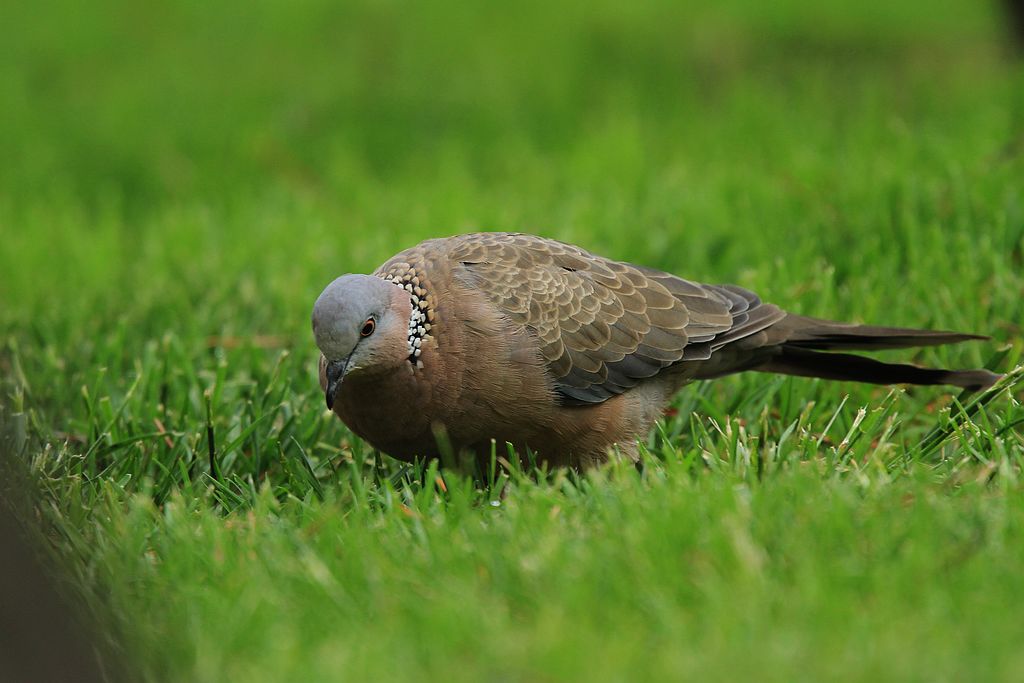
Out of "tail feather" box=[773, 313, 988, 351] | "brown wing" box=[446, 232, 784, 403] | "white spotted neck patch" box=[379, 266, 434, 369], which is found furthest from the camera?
"tail feather" box=[773, 313, 988, 351]

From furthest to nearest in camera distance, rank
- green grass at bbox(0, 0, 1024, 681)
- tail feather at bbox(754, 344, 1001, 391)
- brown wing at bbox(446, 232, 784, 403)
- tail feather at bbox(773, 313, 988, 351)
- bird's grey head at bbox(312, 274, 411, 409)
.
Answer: tail feather at bbox(773, 313, 988, 351)
tail feather at bbox(754, 344, 1001, 391)
brown wing at bbox(446, 232, 784, 403)
bird's grey head at bbox(312, 274, 411, 409)
green grass at bbox(0, 0, 1024, 681)

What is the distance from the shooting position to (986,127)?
6.89m

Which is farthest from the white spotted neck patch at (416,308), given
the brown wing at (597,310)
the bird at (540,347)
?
the brown wing at (597,310)

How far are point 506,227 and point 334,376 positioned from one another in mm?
2718

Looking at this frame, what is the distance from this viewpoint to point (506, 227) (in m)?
6.32

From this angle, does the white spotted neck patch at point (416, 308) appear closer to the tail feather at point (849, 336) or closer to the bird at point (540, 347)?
the bird at point (540, 347)

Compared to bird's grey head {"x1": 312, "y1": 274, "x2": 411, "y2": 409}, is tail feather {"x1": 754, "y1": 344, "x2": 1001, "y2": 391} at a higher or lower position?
lower

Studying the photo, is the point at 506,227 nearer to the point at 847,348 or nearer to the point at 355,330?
the point at 847,348

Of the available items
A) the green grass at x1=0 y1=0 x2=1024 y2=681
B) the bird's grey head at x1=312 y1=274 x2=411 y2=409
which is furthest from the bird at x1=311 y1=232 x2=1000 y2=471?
the green grass at x1=0 y1=0 x2=1024 y2=681

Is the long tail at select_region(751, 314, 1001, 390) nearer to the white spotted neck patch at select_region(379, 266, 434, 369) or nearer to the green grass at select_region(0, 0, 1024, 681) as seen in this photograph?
the green grass at select_region(0, 0, 1024, 681)

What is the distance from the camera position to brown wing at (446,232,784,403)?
4051 mm

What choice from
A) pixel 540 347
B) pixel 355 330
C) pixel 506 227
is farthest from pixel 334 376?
pixel 506 227

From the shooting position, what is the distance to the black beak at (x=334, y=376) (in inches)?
147

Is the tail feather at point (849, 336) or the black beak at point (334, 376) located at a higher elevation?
the tail feather at point (849, 336)
